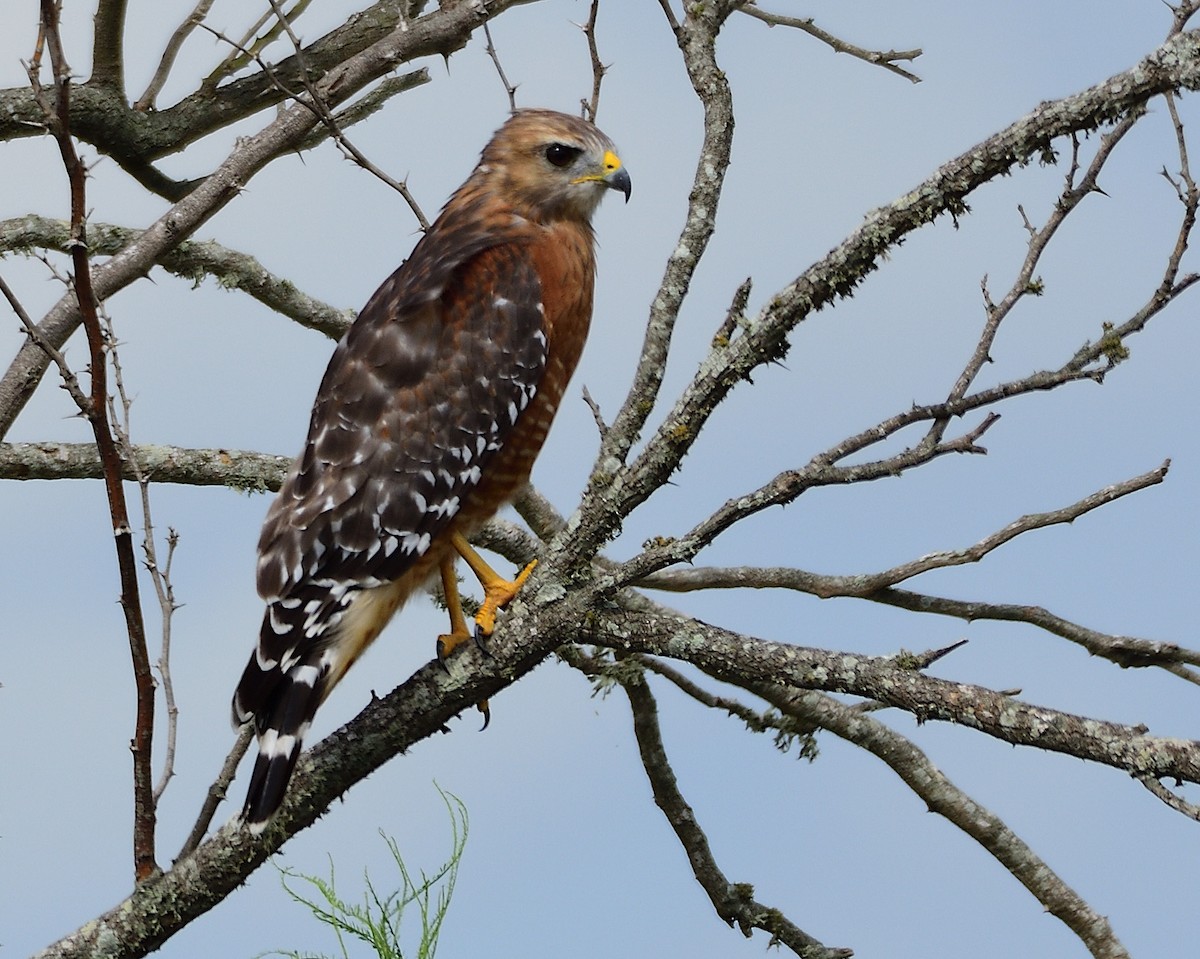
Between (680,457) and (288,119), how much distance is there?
240cm

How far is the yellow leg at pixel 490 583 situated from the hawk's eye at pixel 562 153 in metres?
1.50

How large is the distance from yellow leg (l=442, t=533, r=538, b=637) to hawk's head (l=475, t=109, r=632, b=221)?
4.49 ft

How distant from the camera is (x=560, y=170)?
16.9ft

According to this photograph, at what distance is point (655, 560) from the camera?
356 cm

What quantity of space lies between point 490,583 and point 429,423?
21.3 inches

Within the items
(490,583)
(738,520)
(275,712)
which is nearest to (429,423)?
(490,583)

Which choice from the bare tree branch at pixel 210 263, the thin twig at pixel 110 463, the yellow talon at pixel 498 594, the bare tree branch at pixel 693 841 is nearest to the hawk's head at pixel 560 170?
the bare tree branch at pixel 210 263

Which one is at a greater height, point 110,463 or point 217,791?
point 110,463

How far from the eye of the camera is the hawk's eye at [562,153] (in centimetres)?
515

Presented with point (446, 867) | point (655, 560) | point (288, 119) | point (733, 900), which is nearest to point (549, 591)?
point (655, 560)

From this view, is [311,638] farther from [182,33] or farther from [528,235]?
[182,33]

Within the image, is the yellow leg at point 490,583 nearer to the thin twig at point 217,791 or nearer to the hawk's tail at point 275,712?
the hawk's tail at point 275,712

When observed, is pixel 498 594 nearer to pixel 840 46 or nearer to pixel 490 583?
pixel 490 583

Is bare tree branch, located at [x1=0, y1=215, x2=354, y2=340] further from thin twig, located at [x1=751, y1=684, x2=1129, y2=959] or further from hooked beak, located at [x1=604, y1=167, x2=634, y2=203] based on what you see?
thin twig, located at [x1=751, y1=684, x2=1129, y2=959]
